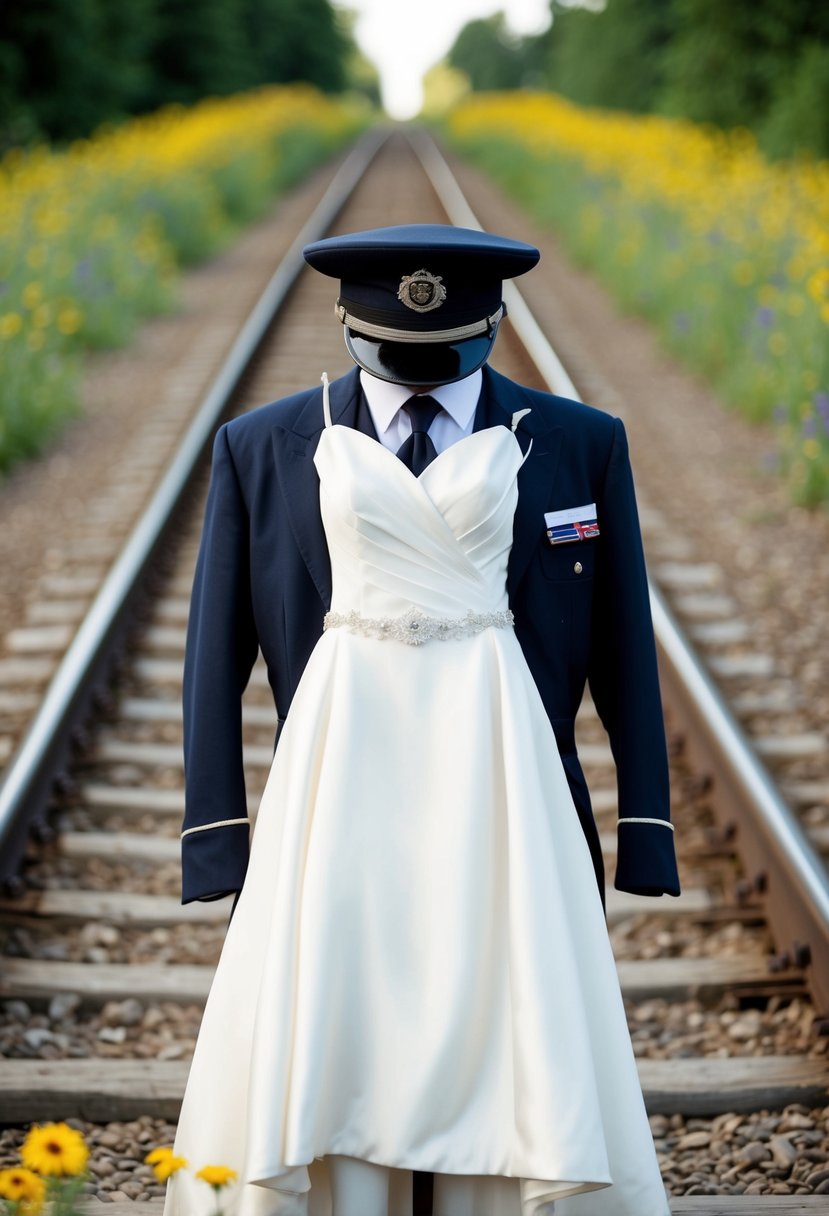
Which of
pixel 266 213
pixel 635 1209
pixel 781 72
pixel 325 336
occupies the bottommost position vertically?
pixel 635 1209

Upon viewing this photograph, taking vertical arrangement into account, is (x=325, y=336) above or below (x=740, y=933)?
above

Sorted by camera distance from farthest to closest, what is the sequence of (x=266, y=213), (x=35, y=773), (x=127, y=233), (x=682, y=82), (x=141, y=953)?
(x=682, y=82) → (x=266, y=213) → (x=127, y=233) → (x=35, y=773) → (x=141, y=953)

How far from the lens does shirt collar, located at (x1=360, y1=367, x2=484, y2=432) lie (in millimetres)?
2262

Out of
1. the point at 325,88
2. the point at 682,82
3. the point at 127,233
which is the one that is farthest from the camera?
the point at 325,88

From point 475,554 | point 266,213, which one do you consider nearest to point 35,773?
point 475,554

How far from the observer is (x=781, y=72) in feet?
62.4

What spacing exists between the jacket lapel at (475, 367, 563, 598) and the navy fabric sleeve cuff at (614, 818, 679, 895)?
1.52ft

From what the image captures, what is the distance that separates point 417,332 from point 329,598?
0.44m

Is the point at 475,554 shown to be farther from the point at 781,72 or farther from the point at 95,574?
the point at 781,72

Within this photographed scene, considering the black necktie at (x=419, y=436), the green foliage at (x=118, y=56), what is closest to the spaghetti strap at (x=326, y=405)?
the black necktie at (x=419, y=436)

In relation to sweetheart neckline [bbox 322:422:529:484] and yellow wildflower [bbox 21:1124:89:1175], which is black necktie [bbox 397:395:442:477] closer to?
sweetheart neckline [bbox 322:422:529:484]

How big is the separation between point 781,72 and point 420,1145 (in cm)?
1924

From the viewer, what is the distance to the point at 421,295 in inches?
86.9

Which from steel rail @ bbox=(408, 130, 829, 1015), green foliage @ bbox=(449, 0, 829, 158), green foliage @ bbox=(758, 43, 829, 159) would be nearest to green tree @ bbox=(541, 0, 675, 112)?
green foliage @ bbox=(449, 0, 829, 158)
